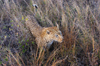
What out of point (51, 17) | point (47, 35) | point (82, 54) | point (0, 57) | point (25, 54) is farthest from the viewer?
point (51, 17)

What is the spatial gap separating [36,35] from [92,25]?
5.99 feet

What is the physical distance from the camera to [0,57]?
2367 mm

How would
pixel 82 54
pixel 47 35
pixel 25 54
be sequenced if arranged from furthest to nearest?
pixel 47 35, pixel 25 54, pixel 82 54

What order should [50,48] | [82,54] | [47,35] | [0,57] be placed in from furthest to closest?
[50,48], [47,35], [82,54], [0,57]

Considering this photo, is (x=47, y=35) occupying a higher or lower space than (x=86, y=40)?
higher

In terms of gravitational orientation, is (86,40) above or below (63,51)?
above

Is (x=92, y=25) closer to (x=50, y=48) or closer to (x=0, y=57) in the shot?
(x=50, y=48)

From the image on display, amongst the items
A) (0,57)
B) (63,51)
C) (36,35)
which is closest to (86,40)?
(63,51)

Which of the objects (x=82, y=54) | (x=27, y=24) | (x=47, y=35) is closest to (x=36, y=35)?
(x=47, y=35)

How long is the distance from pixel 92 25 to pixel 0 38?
2767 mm

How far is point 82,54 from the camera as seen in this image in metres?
2.64

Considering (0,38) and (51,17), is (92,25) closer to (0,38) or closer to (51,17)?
(51,17)

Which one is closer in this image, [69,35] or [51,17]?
[69,35]

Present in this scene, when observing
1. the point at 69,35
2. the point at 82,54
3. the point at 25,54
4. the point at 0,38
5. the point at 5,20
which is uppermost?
the point at 5,20
